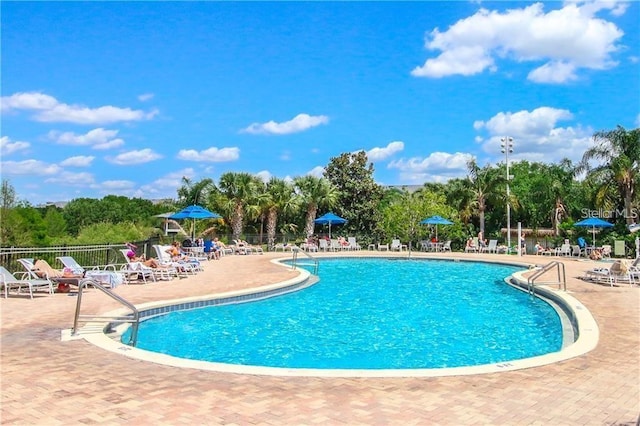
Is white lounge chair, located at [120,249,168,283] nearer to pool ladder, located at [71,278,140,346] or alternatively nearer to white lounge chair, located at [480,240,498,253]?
pool ladder, located at [71,278,140,346]

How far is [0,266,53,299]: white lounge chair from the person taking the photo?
10.7 meters

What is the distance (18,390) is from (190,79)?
19.5m

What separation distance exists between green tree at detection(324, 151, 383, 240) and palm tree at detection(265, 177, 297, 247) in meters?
3.87

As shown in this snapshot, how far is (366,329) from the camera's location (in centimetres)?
985

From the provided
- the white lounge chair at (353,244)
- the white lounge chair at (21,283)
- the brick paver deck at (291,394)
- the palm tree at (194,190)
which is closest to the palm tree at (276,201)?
the palm tree at (194,190)

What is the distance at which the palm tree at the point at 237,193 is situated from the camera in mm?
30547

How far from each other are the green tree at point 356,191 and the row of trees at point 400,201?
0.23 feet

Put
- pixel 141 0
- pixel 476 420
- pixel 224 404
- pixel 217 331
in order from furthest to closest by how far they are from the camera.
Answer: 1. pixel 141 0
2. pixel 217 331
3. pixel 224 404
4. pixel 476 420

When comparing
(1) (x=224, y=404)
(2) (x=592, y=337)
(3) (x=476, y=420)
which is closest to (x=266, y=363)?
(1) (x=224, y=404)

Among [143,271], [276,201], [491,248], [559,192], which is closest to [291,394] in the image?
[143,271]

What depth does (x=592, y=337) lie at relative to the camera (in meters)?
7.51

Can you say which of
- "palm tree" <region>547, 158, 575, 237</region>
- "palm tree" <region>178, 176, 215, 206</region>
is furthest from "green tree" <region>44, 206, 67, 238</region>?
"palm tree" <region>547, 158, 575, 237</region>

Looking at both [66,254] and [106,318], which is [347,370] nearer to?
[106,318]

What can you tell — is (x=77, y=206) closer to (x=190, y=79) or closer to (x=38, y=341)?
(x=190, y=79)
